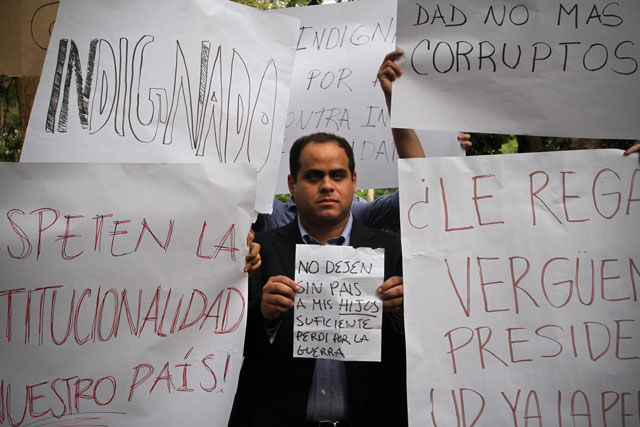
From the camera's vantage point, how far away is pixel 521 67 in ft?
6.10

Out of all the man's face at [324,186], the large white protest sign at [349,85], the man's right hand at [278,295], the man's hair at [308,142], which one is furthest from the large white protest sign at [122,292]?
the large white protest sign at [349,85]

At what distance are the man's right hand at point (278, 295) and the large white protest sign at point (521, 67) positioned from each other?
73 cm

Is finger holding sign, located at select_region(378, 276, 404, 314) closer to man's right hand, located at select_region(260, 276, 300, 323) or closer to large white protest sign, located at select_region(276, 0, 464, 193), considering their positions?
man's right hand, located at select_region(260, 276, 300, 323)

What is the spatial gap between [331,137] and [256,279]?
2.49ft

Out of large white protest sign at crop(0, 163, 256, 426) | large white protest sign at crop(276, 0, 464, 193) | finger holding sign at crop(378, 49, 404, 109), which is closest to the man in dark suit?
large white protest sign at crop(0, 163, 256, 426)

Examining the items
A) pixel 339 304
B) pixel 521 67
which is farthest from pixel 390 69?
pixel 339 304

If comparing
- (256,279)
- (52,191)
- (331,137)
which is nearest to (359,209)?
(331,137)

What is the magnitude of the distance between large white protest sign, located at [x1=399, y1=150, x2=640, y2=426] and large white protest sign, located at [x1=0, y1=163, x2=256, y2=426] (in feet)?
2.25

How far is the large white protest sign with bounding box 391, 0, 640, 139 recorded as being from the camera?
1.81 metres

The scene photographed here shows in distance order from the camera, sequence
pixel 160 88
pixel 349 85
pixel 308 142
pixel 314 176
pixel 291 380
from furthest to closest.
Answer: pixel 349 85
pixel 308 142
pixel 314 176
pixel 160 88
pixel 291 380

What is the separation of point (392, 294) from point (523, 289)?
47 centimetres

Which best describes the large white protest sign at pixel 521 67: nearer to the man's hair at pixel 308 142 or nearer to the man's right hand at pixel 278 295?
the man's hair at pixel 308 142

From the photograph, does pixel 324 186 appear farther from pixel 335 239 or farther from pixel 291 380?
pixel 291 380

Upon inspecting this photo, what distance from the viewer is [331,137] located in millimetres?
2348
